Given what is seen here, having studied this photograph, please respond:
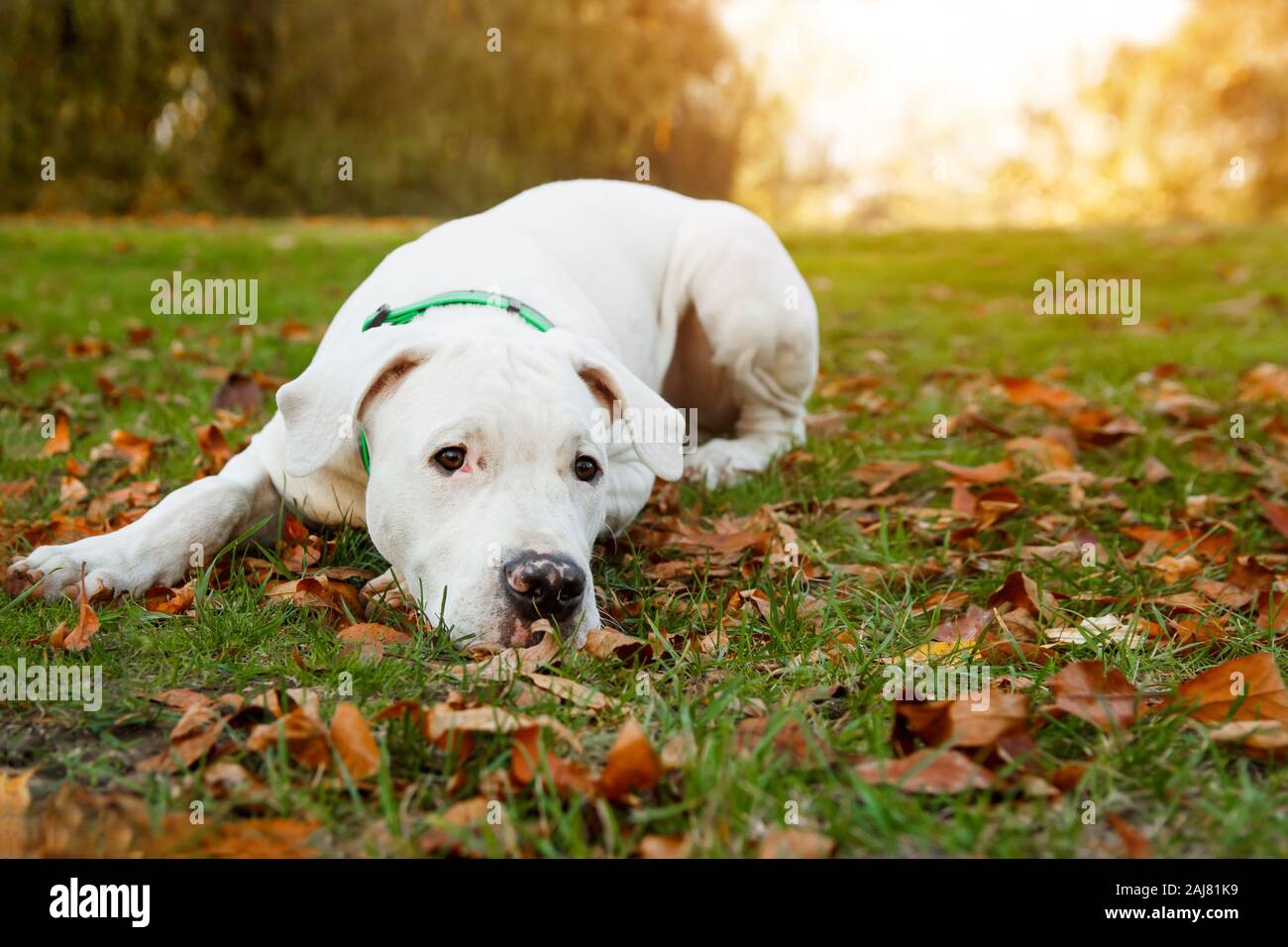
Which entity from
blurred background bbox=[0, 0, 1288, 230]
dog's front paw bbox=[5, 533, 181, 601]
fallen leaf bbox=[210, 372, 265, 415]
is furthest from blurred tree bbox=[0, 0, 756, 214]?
dog's front paw bbox=[5, 533, 181, 601]

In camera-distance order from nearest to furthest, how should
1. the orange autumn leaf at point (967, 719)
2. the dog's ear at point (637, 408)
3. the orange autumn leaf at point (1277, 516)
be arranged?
1. the orange autumn leaf at point (967, 719)
2. the dog's ear at point (637, 408)
3. the orange autumn leaf at point (1277, 516)

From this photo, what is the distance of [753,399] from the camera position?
180 inches

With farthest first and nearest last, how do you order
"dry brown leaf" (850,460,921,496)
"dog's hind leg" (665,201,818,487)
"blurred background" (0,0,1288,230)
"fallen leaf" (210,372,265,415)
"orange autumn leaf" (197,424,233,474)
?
"blurred background" (0,0,1288,230) < "fallen leaf" (210,372,265,415) < "dog's hind leg" (665,201,818,487) < "dry brown leaf" (850,460,921,496) < "orange autumn leaf" (197,424,233,474)

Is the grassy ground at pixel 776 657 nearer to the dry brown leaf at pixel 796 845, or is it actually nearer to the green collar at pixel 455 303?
the dry brown leaf at pixel 796 845

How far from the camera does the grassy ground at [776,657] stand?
174 centimetres

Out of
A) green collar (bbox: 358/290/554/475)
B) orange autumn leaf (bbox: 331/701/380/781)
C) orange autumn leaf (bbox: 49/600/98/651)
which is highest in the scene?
→ green collar (bbox: 358/290/554/475)

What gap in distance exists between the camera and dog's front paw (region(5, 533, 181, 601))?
2650 millimetres

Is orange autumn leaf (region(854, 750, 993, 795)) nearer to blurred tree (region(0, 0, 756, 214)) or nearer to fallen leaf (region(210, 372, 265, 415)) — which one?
fallen leaf (region(210, 372, 265, 415))

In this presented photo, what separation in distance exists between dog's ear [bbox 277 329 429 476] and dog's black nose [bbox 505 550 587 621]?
60cm

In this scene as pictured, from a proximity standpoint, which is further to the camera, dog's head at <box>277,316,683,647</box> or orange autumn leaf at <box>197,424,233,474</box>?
orange autumn leaf at <box>197,424,233,474</box>

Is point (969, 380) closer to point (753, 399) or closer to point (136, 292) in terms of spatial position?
point (753, 399)

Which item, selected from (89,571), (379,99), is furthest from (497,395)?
(379,99)

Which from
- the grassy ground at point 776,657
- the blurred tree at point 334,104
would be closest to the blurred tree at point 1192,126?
the blurred tree at point 334,104
